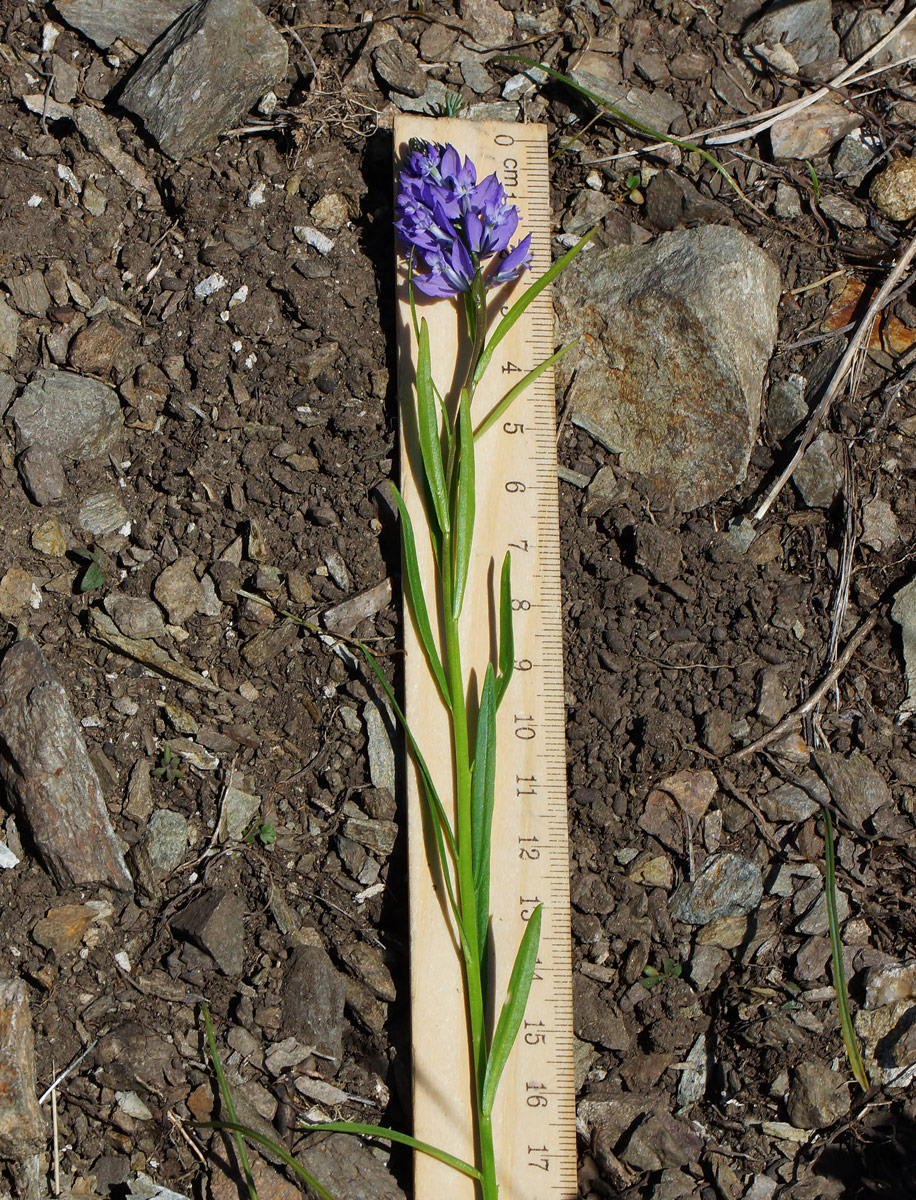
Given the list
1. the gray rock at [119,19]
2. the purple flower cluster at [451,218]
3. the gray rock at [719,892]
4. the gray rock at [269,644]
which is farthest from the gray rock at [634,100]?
the gray rock at [719,892]

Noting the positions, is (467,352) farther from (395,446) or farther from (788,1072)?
(788,1072)

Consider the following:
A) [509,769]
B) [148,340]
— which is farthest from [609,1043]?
[148,340]

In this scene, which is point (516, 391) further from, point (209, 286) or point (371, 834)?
point (371, 834)

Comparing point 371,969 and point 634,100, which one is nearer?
point 371,969

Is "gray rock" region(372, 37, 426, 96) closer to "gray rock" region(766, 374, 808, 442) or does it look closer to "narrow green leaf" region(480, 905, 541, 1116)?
"gray rock" region(766, 374, 808, 442)

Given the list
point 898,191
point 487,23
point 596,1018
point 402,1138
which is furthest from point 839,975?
point 487,23

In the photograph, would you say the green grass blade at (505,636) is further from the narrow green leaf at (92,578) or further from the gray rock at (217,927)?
the narrow green leaf at (92,578)

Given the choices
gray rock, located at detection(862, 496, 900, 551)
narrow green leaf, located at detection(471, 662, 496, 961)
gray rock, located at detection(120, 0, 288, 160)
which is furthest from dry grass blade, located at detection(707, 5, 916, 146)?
narrow green leaf, located at detection(471, 662, 496, 961)
